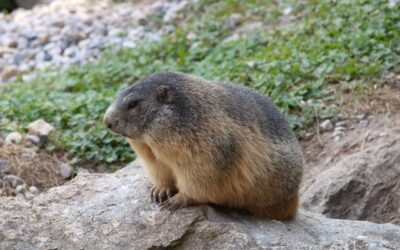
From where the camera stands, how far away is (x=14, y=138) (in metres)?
7.54

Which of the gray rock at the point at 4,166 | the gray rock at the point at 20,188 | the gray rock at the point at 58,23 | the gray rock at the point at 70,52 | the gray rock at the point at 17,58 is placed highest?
the gray rock at the point at 58,23

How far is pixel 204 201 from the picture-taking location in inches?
180

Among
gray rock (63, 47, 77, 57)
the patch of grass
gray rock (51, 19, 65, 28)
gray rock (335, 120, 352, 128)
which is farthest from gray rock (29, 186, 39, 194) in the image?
gray rock (51, 19, 65, 28)

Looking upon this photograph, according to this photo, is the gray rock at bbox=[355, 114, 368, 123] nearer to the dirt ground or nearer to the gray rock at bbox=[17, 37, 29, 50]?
the dirt ground

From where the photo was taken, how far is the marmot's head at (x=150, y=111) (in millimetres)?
4512

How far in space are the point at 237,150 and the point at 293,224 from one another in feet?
2.54

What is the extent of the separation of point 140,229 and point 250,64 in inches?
185

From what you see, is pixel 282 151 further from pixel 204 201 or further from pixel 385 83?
pixel 385 83

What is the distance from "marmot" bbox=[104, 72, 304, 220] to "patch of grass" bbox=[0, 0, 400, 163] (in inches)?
107

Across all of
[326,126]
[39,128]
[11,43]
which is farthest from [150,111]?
[11,43]

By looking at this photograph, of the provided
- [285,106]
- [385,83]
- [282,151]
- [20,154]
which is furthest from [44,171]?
[385,83]

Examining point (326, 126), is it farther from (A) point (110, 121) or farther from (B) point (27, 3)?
(B) point (27, 3)

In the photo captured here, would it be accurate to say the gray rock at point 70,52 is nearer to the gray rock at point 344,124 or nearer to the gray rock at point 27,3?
the gray rock at point 27,3

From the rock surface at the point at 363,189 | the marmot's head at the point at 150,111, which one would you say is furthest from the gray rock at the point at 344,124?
the marmot's head at the point at 150,111
